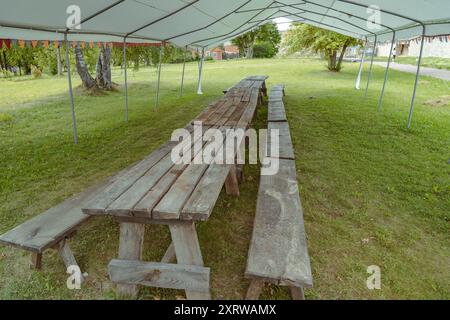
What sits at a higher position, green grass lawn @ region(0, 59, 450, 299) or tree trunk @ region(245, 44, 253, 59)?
tree trunk @ region(245, 44, 253, 59)

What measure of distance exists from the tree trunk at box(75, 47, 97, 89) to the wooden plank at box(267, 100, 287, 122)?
8.01 metres

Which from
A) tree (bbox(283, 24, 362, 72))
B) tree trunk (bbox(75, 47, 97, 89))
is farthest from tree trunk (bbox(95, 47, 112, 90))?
tree (bbox(283, 24, 362, 72))

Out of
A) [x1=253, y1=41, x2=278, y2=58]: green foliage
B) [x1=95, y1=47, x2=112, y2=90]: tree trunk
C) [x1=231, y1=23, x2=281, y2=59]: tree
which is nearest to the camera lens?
[x1=95, y1=47, x2=112, y2=90]: tree trunk

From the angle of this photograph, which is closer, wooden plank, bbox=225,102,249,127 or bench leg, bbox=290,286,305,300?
bench leg, bbox=290,286,305,300

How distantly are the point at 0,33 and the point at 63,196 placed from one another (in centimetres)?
231

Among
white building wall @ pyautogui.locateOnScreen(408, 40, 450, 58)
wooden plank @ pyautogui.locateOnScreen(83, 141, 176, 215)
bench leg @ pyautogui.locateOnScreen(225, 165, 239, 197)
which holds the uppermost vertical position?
white building wall @ pyautogui.locateOnScreen(408, 40, 450, 58)

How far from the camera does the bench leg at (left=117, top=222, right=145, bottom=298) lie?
1961 millimetres

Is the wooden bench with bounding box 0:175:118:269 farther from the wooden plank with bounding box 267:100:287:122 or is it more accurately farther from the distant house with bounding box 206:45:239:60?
the distant house with bounding box 206:45:239:60

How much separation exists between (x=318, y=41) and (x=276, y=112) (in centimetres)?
1289

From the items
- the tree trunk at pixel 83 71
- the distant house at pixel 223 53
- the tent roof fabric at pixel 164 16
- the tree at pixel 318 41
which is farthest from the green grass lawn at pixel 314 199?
the distant house at pixel 223 53

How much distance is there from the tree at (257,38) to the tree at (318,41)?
90.7ft

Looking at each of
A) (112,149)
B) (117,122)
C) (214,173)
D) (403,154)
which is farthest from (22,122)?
(403,154)

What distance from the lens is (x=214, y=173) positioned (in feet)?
7.27

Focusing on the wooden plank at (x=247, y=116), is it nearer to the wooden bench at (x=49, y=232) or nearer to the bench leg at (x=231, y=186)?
the bench leg at (x=231, y=186)
